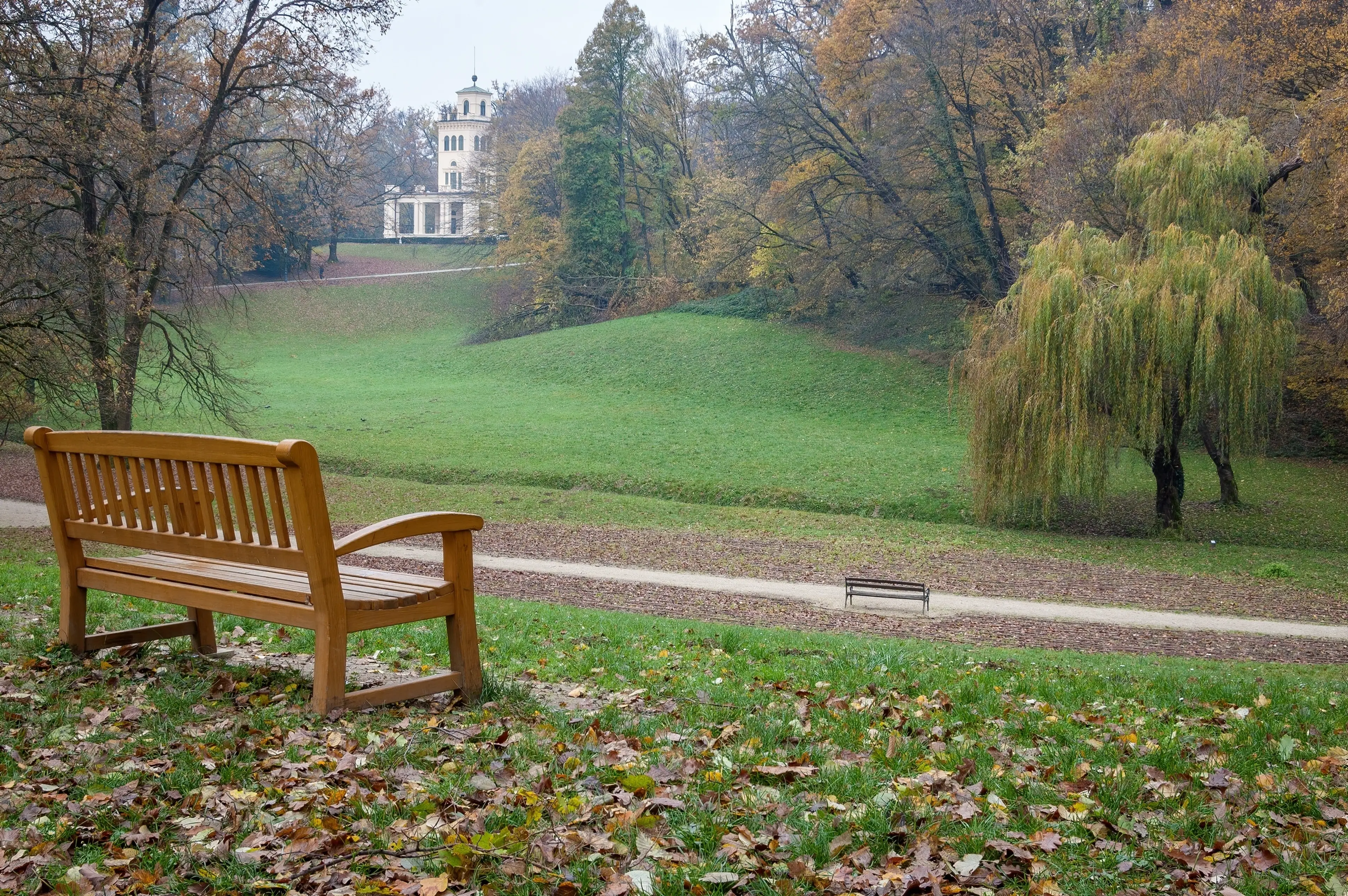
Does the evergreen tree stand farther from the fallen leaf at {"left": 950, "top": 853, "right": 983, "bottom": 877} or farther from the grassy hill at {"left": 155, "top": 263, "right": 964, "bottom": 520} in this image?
the fallen leaf at {"left": 950, "top": 853, "right": 983, "bottom": 877}

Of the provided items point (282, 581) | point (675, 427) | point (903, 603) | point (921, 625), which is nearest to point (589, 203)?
point (675, 427)

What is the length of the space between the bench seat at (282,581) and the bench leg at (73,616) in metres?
0.27

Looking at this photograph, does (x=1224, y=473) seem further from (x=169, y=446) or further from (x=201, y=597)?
(x=169, y=446)

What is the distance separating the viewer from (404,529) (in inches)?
178

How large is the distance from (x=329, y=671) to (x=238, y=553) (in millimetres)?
829

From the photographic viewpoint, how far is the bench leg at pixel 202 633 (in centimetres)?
577

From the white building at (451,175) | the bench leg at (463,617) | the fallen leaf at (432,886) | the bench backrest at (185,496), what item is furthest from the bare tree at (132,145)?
the white building at (451,175)

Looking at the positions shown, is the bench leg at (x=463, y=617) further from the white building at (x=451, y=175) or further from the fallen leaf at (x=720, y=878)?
the white building at (x=451, y=175)

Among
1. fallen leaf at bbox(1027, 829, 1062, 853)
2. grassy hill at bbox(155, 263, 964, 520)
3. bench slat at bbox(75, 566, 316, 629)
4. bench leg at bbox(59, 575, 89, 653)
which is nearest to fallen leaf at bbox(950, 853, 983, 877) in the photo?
fallen leaf at bbox(1027, 829, 1062, 853)

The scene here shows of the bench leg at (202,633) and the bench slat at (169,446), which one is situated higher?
the bench slat at (169,446)

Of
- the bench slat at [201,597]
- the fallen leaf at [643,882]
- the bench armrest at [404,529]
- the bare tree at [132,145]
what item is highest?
the bare tree at [132,145]

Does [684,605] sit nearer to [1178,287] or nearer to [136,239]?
[1178,287]

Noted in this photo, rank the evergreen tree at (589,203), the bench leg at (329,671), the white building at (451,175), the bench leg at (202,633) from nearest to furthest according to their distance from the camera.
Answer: the bench leg at (329,671), the bench leg at (202,633), the evergreen tree at (589,203), the white building at (451,175)

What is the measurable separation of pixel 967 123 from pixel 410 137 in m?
64.8
